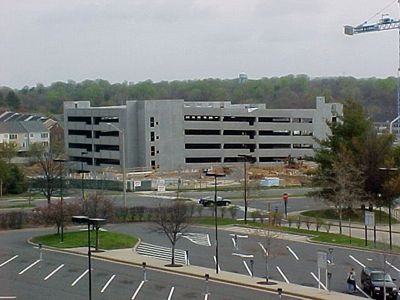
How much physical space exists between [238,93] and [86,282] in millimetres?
152604

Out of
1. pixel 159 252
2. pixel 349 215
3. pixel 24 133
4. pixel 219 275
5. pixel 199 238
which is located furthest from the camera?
pixel 24 133

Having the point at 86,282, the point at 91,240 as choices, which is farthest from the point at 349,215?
the point at 86,282

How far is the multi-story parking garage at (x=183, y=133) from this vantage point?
94188mm

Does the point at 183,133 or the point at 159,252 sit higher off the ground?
the point at 183,133

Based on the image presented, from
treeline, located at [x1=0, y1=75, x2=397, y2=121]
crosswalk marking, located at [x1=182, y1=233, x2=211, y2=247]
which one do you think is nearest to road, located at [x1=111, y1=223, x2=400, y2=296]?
crosswalk marking, located at [x1=182, y1=233, x2=211, y2=247]

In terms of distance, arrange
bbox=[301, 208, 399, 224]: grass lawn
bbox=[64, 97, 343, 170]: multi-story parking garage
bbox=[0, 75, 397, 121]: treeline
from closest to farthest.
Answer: bbox=[301, 208, 399, 224]: grass lawn → bbox=[64, 97, 343, 170]: multi-story parking garage → bbox=[0, 75, 397, 121]: treeline

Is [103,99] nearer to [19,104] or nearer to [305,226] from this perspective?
[19,104]

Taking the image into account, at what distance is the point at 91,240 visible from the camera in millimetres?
40469

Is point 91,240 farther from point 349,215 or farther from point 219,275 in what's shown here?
point 349,215

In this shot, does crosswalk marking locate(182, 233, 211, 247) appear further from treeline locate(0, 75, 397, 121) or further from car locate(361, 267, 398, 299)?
treeline locate(0, 75, 397, 121)

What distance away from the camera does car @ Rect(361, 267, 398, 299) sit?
2756cm

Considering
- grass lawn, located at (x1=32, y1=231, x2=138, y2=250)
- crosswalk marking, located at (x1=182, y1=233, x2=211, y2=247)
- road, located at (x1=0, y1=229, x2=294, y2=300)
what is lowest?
crosswalk marking, located at (x1=182, y1=233, x2=211, y2=247)

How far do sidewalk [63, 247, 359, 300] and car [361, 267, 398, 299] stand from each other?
0.94 meters

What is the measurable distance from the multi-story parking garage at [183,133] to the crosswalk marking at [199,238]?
1868 inches
